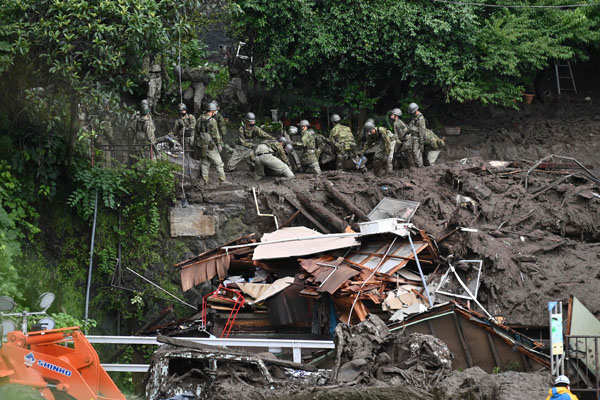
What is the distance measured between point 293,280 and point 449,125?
10.8 metres

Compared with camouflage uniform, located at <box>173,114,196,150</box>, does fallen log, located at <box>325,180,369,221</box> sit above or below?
below

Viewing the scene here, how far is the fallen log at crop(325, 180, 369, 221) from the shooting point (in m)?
13.4

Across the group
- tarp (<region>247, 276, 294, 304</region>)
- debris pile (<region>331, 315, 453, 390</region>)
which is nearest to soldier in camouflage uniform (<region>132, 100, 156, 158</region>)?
Result: tarp (<region>247, 276, 294, 304</region>)

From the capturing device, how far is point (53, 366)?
7262 millimetres

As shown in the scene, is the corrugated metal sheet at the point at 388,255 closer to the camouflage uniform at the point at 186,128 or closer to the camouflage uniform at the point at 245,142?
the camouflage uniform at the point at 245,142

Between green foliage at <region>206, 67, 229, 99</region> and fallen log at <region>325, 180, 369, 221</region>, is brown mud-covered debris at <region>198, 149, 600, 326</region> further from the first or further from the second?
green foliage at <region>206, 67, 229, 99</region>

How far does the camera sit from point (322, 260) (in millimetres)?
12172

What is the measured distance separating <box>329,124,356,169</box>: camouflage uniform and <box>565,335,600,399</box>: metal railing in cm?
838

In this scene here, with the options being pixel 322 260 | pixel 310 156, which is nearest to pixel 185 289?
pixel 322 260

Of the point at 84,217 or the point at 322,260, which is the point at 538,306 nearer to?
the point at 322,260

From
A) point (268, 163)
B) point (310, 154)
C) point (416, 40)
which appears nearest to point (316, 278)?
point (268, 163)

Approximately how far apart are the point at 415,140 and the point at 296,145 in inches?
120

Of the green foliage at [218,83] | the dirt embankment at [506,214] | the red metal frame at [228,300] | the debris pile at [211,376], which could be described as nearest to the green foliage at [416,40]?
the green foliage at [218,83]

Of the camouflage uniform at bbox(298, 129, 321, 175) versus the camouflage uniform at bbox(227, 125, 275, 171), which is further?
the camouflage uniform at bbox(298, 129, 321, 175)
